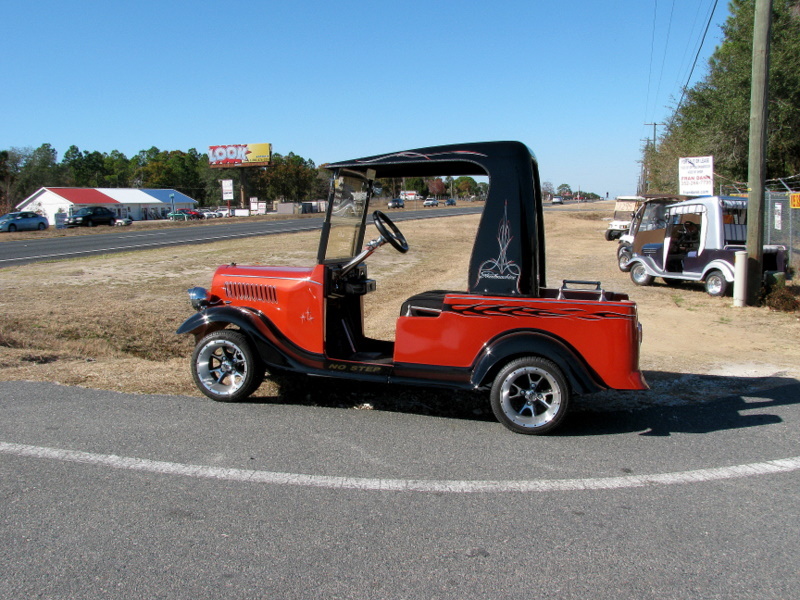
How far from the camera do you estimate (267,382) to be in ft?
22.0

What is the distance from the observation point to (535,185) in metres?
5.70

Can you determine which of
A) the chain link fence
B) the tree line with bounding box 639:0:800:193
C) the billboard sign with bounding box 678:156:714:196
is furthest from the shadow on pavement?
the tree line with bounding box 639:0:800:193

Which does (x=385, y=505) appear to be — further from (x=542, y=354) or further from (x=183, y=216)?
(x=183, y=216)

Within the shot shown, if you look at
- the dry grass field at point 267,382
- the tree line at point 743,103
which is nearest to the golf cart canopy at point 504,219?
the dry grass field at point 267,382

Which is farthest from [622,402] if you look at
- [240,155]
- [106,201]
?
[240,155]

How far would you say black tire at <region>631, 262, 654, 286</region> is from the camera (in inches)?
635

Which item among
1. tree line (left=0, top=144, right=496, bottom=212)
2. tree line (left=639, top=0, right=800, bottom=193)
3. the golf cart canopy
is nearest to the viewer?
the golf cart canopy

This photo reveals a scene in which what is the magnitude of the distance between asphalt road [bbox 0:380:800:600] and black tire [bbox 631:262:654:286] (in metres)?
10.9

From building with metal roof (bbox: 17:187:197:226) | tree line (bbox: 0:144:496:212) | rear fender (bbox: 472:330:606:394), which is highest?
tree line (bbox: 0:144:496:212)

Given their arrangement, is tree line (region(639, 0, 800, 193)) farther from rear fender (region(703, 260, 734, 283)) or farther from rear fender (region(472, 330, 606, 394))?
rear fender (region(472, 330, 606, 394))

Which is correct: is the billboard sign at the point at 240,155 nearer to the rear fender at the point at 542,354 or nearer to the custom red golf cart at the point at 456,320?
the custom red golf cart at the point at 456,320

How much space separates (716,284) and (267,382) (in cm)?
1112

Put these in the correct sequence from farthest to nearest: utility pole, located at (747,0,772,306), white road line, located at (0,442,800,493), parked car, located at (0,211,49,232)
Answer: parked car, located at (0,211,49,232), utility pole, located at (747,0,772,306), white road line, located at (0,442,800,493)

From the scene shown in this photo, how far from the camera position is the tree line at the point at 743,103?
24.5 m
